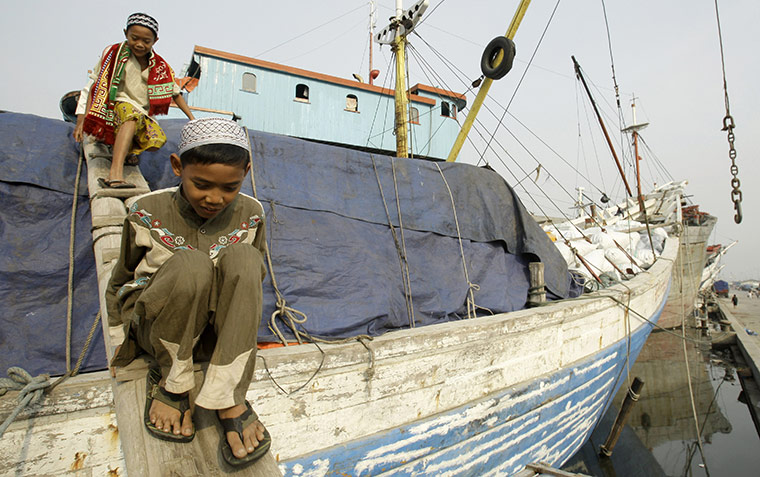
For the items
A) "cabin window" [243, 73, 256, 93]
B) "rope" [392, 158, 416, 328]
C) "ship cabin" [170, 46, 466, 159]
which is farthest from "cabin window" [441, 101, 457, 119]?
"rope" [392, 158, 416, 328]

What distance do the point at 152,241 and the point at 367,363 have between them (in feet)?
4.93

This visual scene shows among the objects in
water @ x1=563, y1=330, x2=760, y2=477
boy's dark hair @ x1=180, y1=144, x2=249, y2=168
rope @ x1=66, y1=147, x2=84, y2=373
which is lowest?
water @ x1=563, y1=330, x2=760, y2=477

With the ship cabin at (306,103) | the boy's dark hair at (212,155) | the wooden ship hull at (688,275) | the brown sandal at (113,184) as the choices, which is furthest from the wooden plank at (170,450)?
the wooden ship hull at (688,275)

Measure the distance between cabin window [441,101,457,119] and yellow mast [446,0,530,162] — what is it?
5778mm

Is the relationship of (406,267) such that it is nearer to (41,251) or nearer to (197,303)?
(197,303)

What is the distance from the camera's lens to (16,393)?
5.34 ft

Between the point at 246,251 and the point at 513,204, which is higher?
the point at 513,204

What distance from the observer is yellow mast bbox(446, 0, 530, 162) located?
7215mm

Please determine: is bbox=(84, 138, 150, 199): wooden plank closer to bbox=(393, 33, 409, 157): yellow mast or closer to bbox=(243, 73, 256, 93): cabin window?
bbox=(393, 33, 409, 157): yellow mast

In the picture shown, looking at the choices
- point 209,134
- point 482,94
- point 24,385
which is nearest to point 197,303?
point 209,134

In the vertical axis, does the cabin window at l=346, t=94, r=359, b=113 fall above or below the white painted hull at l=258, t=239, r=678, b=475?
above

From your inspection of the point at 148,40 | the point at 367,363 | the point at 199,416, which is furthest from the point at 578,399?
the point at 148,40

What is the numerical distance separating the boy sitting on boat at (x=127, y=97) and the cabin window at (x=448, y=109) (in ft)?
Result: 37.2

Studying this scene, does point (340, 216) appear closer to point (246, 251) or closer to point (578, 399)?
point (246, 251)
